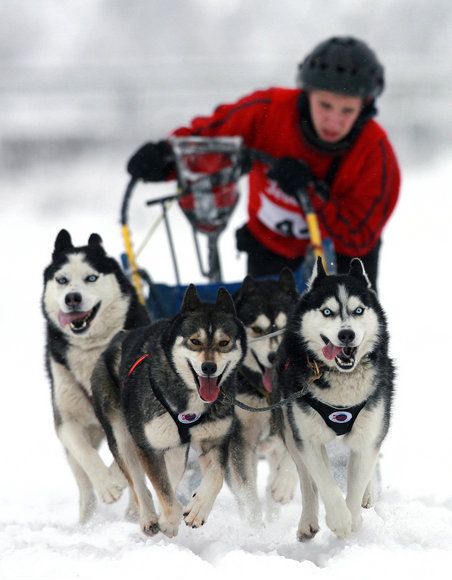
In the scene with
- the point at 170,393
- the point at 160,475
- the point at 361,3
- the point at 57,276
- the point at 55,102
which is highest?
the point at 361,3

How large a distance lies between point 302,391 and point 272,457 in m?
0.84

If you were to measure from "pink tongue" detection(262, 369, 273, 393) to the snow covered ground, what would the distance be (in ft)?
1.26

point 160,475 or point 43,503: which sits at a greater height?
point 160,475

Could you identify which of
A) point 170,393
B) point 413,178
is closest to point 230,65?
point 413,178

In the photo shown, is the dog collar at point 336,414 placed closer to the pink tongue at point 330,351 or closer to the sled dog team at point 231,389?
the sled dog team at point 231,389

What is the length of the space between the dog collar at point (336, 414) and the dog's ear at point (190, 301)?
375mm

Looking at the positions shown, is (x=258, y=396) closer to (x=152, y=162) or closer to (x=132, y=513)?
(x=132, y=513)

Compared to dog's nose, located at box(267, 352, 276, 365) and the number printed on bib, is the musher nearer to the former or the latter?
the number printed on bib

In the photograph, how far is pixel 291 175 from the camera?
10.8 ft

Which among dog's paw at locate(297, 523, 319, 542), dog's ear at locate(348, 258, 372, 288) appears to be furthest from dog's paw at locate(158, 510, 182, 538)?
dog's ear at locate(348, 258, 372, 288)

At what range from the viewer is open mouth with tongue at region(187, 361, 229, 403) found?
2486 mm

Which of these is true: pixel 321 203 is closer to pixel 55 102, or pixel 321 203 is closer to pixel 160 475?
pixel 160 475

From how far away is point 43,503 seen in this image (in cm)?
345

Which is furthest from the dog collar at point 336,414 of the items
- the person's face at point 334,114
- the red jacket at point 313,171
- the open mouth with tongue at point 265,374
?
the person's face at point 334,114
